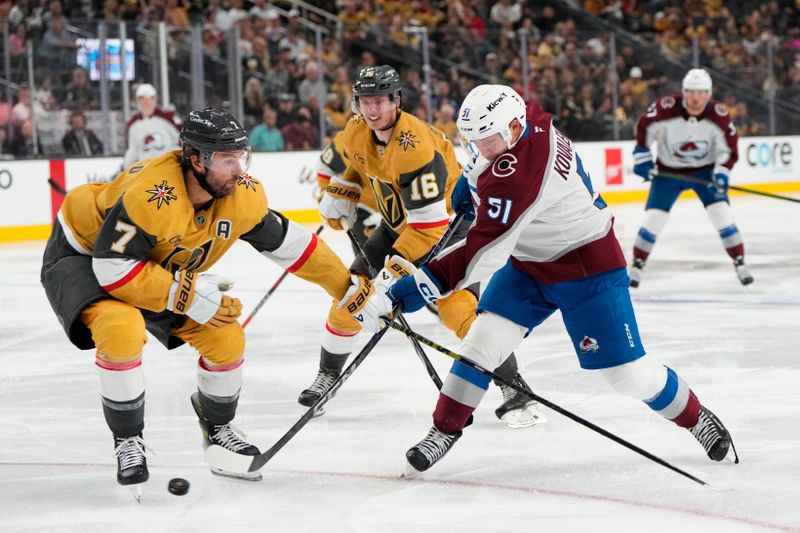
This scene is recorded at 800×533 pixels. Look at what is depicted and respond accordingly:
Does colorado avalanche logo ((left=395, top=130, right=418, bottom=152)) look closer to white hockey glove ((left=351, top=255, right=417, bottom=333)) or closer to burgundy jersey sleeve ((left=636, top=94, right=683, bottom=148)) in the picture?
white hockey glove ((left=351, top=255, right=417, bottom=333))

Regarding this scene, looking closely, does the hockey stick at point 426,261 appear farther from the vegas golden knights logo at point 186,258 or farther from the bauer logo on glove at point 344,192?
the vegas golden knights logo at point 186,258

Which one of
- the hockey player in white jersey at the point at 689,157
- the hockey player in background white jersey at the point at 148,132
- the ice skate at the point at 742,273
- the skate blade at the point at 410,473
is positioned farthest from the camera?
the hockey player in background white jersey at the point at 148,132

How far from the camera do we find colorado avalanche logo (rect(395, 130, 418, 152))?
4.09 m

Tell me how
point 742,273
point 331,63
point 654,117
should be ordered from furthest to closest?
1. point 331,63
2. point 654,117
3. point 742,273

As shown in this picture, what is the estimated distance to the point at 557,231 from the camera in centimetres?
310

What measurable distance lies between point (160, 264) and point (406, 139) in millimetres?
1251

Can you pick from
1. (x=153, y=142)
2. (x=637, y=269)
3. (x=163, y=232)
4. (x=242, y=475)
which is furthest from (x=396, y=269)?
(x=153, y=142)

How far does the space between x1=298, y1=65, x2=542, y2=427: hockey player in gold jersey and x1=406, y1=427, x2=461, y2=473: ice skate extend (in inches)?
21.2

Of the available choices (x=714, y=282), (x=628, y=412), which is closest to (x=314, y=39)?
(x=714, y=282)

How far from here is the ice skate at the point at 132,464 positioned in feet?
9.84

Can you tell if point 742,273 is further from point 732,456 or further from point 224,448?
point 224,448

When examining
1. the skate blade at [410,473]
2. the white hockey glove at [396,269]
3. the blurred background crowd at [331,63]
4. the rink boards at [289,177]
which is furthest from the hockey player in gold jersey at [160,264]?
the blurred background crowd at [331,63]

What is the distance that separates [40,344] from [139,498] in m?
2.64

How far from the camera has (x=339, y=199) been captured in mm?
4598
